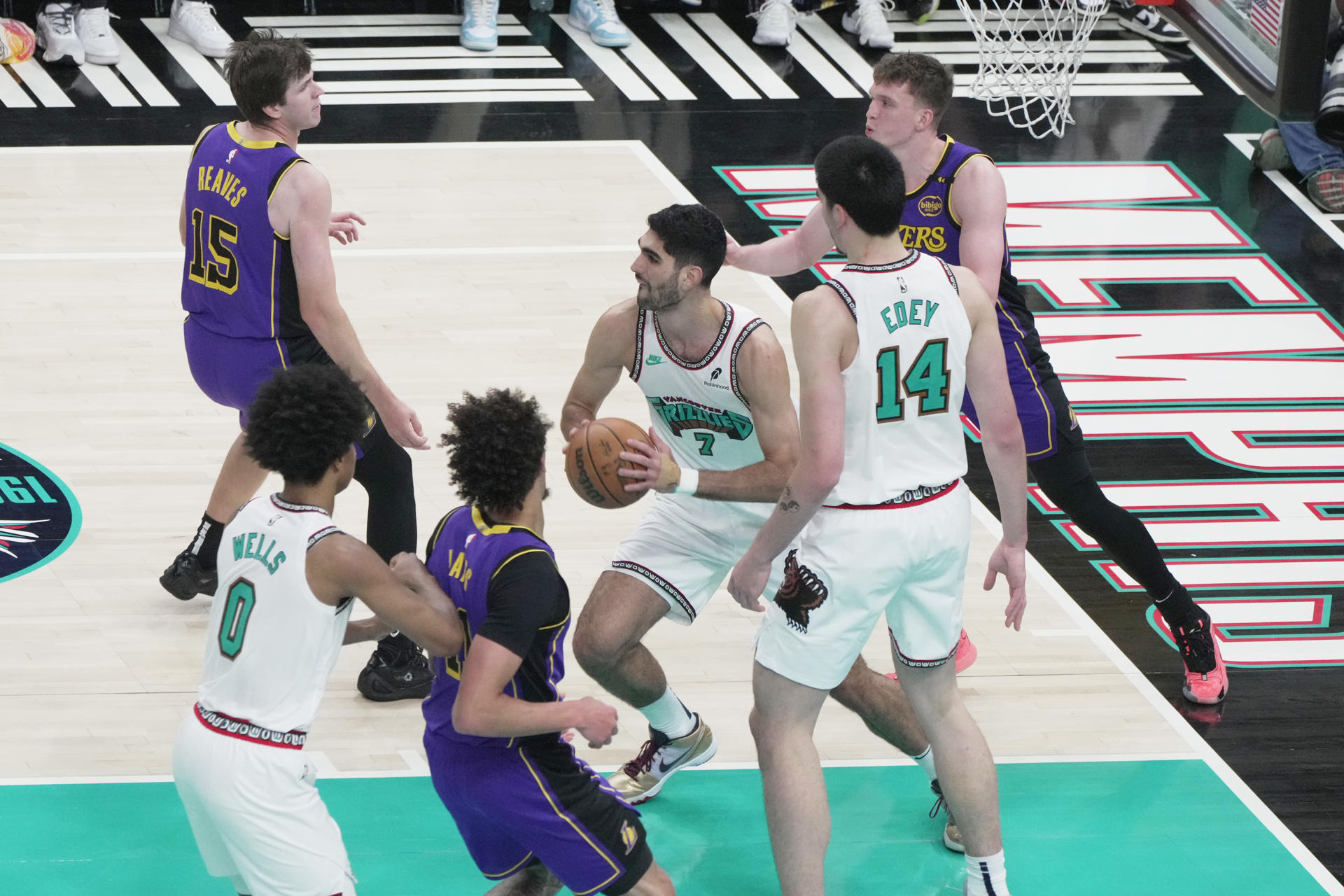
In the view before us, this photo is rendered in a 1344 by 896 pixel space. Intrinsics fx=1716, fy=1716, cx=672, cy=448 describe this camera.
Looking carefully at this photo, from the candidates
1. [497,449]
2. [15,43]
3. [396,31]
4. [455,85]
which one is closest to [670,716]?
[497,449]

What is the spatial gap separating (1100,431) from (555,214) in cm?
324

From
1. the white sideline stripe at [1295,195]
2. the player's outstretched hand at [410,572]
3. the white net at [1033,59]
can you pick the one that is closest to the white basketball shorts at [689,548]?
the player's outstretched hand at [410,572]

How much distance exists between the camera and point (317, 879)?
3605 millimetres

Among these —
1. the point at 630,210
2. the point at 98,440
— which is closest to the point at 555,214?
the point at 630,210

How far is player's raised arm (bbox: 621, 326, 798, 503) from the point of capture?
446 centimetres

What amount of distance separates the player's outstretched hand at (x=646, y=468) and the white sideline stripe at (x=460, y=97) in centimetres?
688

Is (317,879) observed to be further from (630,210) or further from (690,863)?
(630,210)

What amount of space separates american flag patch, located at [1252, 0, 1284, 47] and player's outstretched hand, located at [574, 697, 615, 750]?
300 cm

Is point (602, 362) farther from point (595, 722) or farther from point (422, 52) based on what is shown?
point (422, 52)

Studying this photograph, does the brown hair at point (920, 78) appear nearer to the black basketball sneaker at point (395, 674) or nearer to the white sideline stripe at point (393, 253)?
the black basketball sneaker at point (395, 674)

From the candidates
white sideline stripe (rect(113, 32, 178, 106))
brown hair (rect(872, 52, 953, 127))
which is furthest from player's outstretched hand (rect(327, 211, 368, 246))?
white sideline stripe (rect(113, 32, 178, 106))

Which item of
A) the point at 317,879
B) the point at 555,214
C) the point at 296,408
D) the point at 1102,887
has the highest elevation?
the point at 296,408

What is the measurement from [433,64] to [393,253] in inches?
125

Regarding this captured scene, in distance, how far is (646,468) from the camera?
14.0ft
